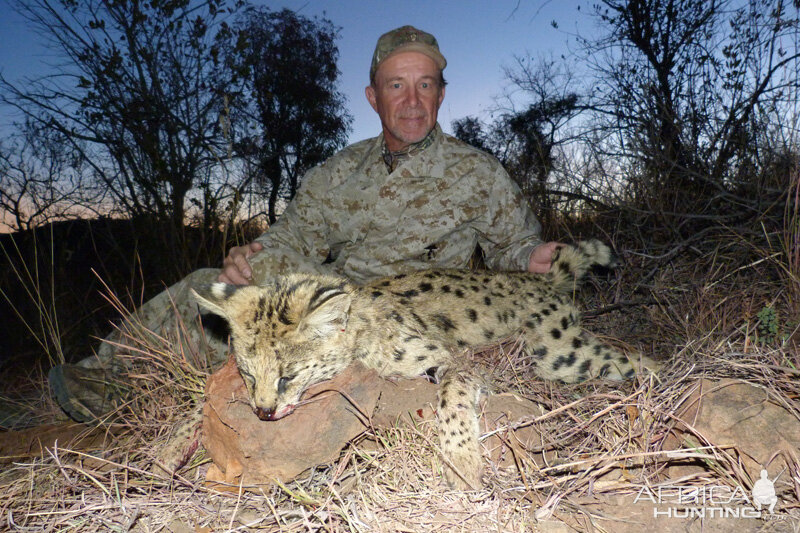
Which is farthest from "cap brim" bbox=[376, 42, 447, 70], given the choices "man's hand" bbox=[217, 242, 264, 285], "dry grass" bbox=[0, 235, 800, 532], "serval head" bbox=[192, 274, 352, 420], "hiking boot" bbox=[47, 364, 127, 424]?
"hiking boot" bbox=[47, 364, 127, 424]

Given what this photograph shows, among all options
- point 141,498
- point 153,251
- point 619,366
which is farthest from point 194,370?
point 153,251

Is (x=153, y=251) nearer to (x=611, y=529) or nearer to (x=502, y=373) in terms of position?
(x=502, y=373)

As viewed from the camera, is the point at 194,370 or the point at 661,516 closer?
the point at 661,516

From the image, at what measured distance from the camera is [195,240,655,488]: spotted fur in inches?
108

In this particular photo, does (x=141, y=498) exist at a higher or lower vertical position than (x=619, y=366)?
lower

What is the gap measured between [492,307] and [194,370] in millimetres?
2307

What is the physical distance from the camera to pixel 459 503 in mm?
2281

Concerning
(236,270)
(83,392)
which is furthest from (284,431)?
(83,392)

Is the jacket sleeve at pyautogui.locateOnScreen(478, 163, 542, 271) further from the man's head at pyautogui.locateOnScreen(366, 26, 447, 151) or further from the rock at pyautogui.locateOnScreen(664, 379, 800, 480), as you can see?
the rock at pyautogui.locateOnScreen(664, 379, 800, 480)

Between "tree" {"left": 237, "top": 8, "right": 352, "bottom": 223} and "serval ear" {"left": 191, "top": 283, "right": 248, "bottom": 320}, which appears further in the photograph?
"tree" {"left": 237, "top": 8, "right": 352, "bottom": 223}

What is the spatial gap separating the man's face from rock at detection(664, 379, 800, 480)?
12.4ft

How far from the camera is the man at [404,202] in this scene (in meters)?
5.25

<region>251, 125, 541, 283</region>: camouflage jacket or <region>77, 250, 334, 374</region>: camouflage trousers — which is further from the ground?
<region>251, 125, 541, 283</region>: camouflage jacket

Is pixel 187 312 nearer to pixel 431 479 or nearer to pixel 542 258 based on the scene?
pixel 431 479
